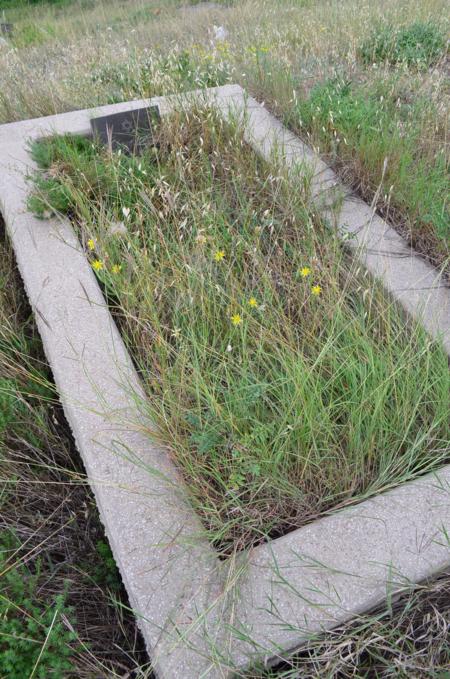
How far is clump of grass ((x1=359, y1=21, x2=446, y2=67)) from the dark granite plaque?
8.16ft

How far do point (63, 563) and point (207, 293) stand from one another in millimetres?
1110

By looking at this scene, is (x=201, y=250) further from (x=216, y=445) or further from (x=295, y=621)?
(x=295, y=621)

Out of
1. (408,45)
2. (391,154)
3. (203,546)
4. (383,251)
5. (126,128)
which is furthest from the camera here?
(408,45)

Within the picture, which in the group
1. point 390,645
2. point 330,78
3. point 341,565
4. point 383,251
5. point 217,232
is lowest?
point 390,645

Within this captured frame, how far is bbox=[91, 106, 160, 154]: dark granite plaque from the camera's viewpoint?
3.15 meters

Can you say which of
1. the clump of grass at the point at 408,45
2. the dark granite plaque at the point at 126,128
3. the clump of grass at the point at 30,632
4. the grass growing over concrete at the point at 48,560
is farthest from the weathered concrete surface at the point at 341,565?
the clump of grass at the point at 408,45

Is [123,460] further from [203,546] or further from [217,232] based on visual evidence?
[217,232]

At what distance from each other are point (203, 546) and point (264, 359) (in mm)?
778

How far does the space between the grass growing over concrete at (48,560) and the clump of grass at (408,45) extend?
13.1 feet

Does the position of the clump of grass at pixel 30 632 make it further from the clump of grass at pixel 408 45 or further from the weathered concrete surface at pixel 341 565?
the clump of grass at pixel 408 45

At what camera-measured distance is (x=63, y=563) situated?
1.76 m

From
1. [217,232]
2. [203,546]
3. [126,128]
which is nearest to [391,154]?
[217,232]

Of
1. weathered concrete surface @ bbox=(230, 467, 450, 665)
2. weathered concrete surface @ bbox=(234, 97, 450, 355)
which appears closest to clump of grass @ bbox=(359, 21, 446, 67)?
weathered concrete surface @ bbox=(234, 97, 450, 355)

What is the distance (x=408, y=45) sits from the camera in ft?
15.4
